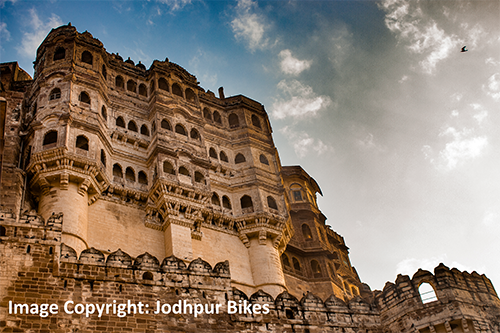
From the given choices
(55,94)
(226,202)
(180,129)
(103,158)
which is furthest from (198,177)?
(55,94)

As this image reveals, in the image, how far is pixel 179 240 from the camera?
74.8ft

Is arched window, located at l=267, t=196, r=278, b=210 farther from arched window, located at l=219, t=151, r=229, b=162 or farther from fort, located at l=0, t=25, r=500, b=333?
arched window, located at l=219, t=151, r=229, b=162

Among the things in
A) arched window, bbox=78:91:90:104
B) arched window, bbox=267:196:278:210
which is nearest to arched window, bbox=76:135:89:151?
arched window, bbox=78:91:90:104

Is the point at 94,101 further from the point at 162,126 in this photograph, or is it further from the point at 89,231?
the point at 89,231

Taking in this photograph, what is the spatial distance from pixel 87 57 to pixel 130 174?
23.3 feet

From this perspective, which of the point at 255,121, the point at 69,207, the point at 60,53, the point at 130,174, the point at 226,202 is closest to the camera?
the point at 69,207

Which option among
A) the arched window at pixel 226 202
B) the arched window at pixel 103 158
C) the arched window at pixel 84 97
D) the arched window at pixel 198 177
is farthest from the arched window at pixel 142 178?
the arched window at pixel 226 202

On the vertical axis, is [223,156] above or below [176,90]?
below

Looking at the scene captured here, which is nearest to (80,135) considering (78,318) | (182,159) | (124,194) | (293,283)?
(124,194)

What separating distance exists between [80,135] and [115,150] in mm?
2535

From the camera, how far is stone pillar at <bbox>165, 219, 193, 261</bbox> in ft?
73.1

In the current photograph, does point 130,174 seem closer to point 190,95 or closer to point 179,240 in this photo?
point 179,240

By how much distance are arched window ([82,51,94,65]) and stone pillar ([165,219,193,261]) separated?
32.8ft

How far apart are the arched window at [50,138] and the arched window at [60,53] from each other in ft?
17.8
